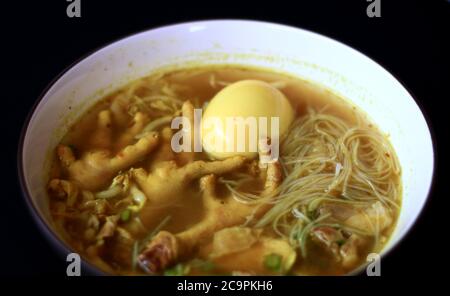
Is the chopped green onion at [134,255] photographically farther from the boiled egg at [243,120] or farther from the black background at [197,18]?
the boiled egg at [243,120]

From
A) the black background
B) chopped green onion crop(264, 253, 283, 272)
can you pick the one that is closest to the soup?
chopped green onion crop(264, 253, 283, 272)

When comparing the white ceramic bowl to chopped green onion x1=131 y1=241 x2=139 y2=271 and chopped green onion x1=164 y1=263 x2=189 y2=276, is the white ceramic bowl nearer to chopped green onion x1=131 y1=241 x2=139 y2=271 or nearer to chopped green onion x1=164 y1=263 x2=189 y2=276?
chopped green onion x1=131 y1=241 x2=139 y2=271

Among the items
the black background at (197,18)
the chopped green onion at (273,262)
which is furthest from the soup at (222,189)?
the black background at (197,18)

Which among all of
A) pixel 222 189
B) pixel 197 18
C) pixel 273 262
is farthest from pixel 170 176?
pixel 197 18

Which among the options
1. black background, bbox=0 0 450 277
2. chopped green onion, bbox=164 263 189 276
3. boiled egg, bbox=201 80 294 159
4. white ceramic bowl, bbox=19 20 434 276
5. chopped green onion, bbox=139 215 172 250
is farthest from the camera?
black background, bbox=0 0 450 277

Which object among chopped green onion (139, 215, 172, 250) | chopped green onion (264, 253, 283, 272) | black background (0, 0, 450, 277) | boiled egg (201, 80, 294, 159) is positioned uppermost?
black background (0, 0, 450, 277)

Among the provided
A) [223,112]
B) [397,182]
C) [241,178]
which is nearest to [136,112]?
[223,112]

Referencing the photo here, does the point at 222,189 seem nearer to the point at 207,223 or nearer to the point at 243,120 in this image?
the point at 207,223
